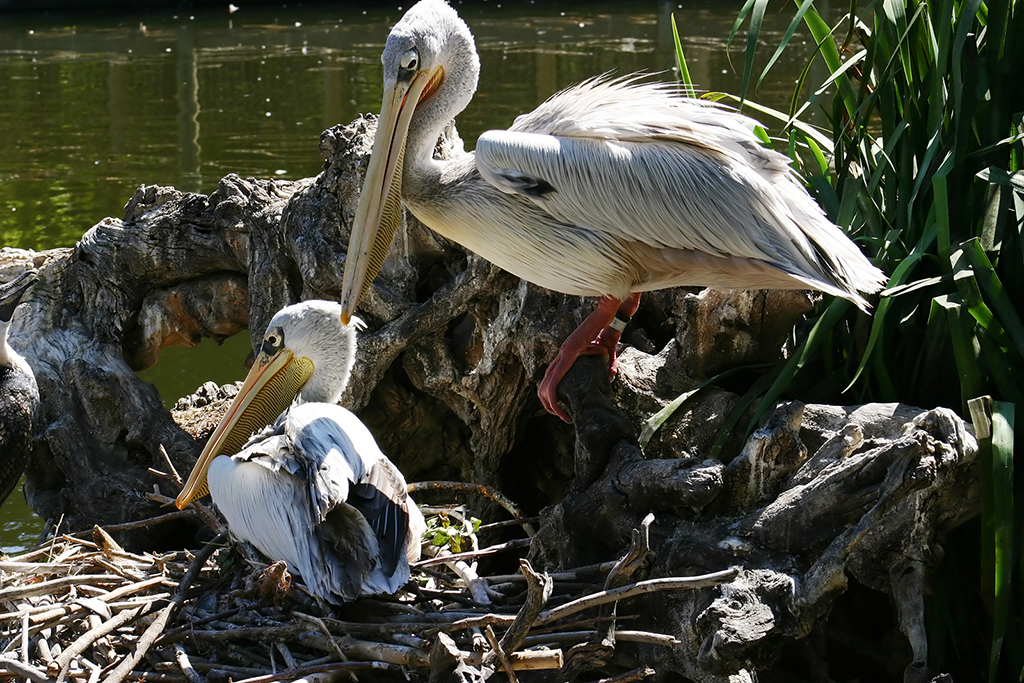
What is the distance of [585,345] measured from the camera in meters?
3.46

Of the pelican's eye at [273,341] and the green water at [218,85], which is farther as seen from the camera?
the green water at [218,85]

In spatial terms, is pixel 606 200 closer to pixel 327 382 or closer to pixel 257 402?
pixel 327 382

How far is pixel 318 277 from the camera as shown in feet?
14.4

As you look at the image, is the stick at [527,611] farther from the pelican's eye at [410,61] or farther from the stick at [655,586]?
the pelican's eye at [410,61]

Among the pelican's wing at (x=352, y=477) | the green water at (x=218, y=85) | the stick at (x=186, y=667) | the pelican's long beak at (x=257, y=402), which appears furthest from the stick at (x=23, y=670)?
the green water at (x=218, y=85)

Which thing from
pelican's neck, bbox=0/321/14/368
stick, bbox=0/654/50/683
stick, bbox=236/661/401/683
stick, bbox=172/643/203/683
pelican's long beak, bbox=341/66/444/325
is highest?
pelican's long beak, bbox=341/66/444/325

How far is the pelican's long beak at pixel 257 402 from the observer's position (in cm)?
397

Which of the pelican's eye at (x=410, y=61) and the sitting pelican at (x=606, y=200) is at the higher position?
the pelican's eye at (x=410, y=61)

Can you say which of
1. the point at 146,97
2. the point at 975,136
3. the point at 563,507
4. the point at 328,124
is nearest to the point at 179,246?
the point at 563,507

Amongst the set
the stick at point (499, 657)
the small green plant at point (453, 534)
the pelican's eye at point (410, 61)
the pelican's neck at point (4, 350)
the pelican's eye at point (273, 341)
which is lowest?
the small green plant at point (453, 534)

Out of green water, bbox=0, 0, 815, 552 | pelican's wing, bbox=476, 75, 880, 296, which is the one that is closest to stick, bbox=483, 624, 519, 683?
pelican's wing, bbox=476, 75, 880, 296

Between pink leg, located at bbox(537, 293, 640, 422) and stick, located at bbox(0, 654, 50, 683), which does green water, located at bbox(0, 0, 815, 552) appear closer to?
stick, located at bbox(0, 654, 50, 683)

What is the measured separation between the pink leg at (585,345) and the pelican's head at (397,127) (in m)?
0.68

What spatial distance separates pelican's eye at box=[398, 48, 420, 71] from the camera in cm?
357
